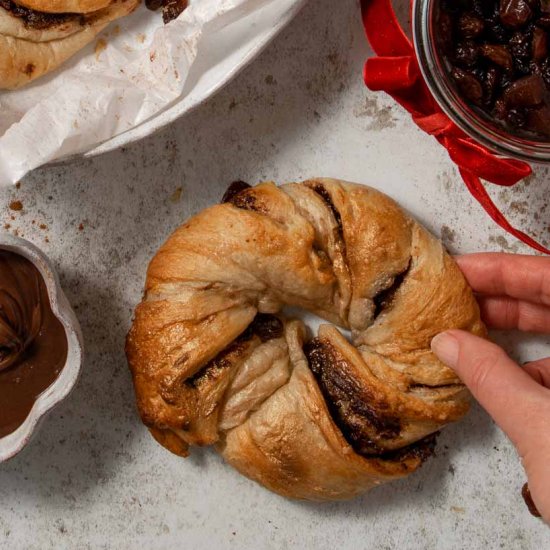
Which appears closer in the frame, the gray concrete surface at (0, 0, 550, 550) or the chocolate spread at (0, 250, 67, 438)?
the chocolate spread at (0, 250, 67, 438)

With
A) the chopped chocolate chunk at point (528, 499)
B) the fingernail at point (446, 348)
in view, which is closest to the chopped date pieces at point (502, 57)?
the fingernail at point (446, 348)

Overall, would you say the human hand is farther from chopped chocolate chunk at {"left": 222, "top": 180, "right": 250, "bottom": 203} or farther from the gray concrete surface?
chopped chocolate chunk at {"left": 222, "top": 180, "right": 250, "bottom": 203}

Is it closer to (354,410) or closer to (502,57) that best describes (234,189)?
(354,410)

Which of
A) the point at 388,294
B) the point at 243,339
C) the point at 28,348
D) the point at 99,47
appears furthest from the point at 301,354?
the point at 99,47

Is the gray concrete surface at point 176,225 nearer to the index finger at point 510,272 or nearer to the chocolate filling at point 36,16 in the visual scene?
the index finger at point 510,272

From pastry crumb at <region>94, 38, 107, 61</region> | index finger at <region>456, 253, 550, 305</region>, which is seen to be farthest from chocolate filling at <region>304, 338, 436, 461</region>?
pastry crumb at <region>94, 38, 107, 61</region>
